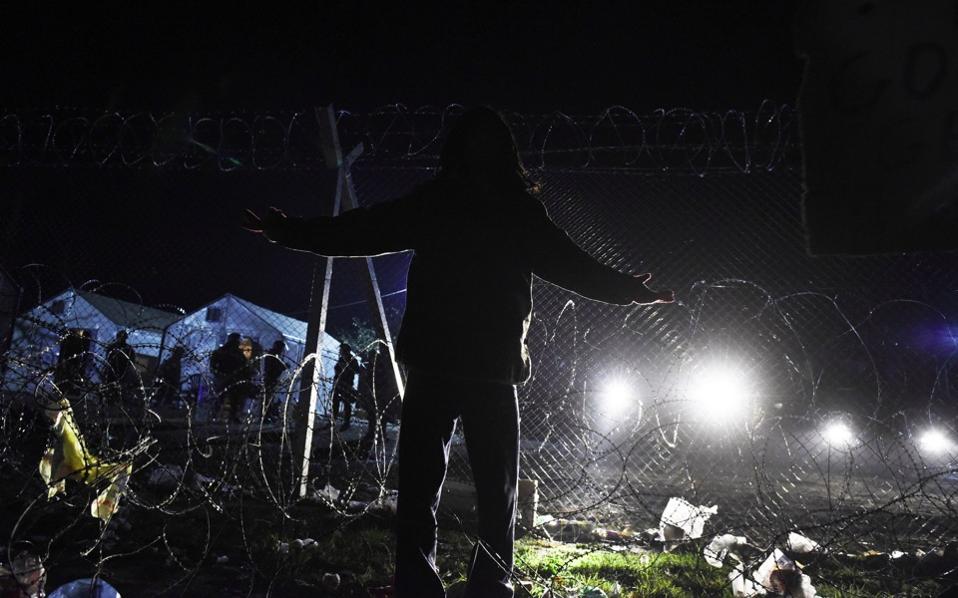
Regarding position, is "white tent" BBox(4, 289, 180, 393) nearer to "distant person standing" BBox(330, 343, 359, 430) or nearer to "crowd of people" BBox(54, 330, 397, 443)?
"crowd of people" BBox(54, 330, 397, 443)

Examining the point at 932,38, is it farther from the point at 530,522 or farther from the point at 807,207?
the point at 530,522

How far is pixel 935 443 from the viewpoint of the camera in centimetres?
1045

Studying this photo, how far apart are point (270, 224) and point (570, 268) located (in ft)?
4.37

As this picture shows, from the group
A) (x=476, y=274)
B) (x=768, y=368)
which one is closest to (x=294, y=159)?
(x=476, y=274)

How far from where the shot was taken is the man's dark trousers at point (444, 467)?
2.03 meters

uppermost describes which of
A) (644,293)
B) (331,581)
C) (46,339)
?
(46,339)

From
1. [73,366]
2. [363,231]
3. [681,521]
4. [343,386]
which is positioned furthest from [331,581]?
[73,366]

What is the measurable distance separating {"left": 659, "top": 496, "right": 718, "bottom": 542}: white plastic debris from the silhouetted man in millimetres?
2375

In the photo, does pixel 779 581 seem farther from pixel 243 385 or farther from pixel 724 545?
pixel 243 385

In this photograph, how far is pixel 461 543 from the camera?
3822mm

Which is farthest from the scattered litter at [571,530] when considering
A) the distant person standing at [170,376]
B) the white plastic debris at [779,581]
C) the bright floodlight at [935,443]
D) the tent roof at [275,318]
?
the tent roof at [275,318]

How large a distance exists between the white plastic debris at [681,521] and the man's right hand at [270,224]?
10.9ft

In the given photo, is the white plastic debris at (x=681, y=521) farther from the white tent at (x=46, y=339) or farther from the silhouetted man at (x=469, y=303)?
the white tent at (x=46, y=339)

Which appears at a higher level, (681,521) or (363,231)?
(363,231)
